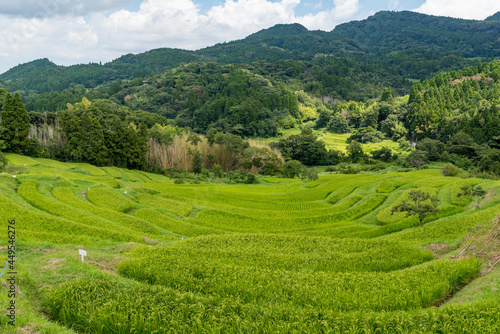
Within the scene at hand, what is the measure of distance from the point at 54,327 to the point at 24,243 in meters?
6.96

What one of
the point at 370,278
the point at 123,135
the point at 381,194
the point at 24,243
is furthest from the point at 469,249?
the point at 123,135

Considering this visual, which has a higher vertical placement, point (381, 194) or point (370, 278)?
point (370, 278)

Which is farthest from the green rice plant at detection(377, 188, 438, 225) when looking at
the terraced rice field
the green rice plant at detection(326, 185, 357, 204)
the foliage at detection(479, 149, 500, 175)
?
the foliage at detection(479, 149, 500, 175)

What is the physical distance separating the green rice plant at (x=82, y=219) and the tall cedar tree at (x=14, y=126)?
108 ft

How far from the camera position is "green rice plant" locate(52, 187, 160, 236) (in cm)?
2089

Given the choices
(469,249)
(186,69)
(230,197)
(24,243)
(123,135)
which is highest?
(186,69)

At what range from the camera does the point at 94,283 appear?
26.7 feet

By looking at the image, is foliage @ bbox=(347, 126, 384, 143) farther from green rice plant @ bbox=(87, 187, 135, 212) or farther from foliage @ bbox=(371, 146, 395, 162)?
green rice plant @ bbox=(87, 187, 135, 212)

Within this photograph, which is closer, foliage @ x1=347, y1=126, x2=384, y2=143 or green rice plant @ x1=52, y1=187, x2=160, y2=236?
green rice plant @ x1=52, y1=187, x2=160, y2=236

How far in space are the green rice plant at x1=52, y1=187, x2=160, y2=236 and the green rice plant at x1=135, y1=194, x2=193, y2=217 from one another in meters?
4.60

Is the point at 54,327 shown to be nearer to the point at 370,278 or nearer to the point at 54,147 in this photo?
the point at 370,278

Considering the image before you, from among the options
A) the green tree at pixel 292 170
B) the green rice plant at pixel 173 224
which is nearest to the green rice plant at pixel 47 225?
the green rice plant at pixel 173 224

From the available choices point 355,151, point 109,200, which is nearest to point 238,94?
point 355,151

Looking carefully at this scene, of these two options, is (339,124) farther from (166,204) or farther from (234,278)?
(234,278)
